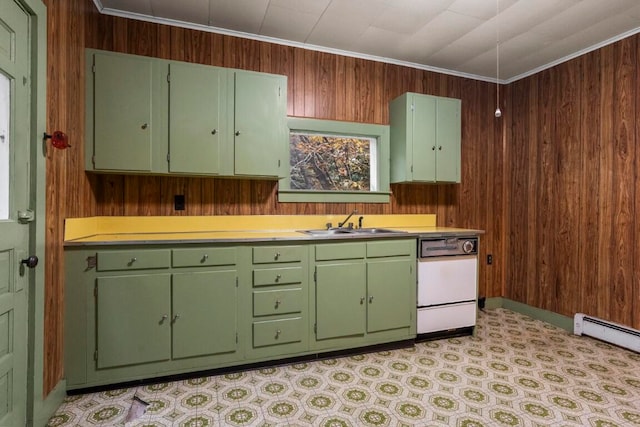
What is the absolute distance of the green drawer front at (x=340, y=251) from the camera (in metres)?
2.54

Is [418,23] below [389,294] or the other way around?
the other way around

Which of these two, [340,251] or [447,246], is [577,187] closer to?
[447,246]

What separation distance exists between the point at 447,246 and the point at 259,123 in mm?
1871

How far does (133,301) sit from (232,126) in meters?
1.39

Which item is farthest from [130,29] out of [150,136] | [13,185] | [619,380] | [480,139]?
[619,380]

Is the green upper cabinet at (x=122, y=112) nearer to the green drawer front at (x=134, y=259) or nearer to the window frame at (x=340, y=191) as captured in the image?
the green drawer front at (x=134, y=259)

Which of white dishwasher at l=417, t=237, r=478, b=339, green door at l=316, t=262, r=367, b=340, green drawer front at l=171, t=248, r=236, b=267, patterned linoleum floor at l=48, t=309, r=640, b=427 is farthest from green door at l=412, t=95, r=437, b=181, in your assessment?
green drawer front at l=171, t=248, r=236, b=267

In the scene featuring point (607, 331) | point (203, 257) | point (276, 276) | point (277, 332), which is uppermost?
point (203, 257)

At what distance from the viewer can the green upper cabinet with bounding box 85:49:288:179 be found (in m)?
2.31

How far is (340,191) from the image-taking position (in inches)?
127

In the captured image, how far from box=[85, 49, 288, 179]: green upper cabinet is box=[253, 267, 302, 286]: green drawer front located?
2.56 feet

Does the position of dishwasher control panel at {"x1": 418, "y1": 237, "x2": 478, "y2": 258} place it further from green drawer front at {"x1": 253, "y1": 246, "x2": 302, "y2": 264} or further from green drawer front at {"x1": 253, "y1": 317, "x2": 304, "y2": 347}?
green drawer front at {"x1": 253, "y1": 317, "x2": 304, "y2": 347}

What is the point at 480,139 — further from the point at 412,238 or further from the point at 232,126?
the point at 232,126

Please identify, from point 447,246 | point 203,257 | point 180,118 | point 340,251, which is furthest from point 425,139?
point 203,257
